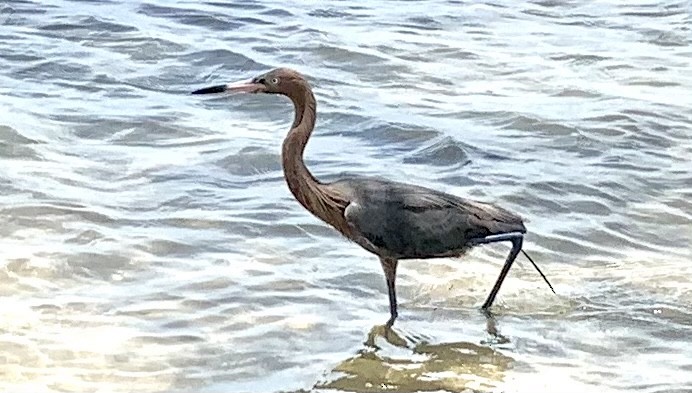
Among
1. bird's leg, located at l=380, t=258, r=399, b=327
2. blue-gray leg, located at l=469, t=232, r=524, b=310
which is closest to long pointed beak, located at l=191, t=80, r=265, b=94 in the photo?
bird's leg, located at l=380, t=258, r=399, b=327

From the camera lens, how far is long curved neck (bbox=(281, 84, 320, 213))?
277 inches

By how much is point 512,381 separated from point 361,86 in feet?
18.8

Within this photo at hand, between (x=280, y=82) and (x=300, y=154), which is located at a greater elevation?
(x=280, y=82)

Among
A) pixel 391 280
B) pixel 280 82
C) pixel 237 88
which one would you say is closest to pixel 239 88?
pixel 237 88

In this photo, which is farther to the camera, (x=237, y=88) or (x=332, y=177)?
(x=332, y=177)

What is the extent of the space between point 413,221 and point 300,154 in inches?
23.7

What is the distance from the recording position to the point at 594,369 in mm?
6457

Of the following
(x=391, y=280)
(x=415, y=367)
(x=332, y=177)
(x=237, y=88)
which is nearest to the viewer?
(x=415, y=367)

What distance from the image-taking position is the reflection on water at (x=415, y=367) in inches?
248

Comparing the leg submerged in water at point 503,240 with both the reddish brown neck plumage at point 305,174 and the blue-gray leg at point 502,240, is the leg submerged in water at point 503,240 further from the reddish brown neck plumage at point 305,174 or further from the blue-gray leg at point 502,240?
the reddish brown neck plumage at point 305,174

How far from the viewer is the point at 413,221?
6.94 m

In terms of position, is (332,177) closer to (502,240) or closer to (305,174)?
(305,174)

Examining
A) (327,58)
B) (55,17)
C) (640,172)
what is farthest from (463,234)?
(55,17)

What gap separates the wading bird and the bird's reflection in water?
0.24m
